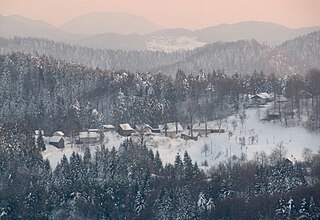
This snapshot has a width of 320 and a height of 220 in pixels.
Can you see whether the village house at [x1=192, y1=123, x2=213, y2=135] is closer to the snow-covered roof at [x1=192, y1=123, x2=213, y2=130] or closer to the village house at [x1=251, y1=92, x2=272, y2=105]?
the snow-covered roof at [x1=192, y1=123, x2=213, y2=130]

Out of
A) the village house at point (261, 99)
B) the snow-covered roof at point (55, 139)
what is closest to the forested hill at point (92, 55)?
the village house at point (261, 99)

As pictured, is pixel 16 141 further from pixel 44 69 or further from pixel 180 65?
pixel 180 65

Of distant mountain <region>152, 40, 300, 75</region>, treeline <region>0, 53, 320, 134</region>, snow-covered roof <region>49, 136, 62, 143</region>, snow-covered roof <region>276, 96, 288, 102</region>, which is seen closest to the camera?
snow-covered roof <region>49, 136, 62, 143</region>

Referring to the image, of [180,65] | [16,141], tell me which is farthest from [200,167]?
[180,65]

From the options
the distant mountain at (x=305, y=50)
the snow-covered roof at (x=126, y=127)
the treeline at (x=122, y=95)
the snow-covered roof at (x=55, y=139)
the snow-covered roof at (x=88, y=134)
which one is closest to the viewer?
the snow-covered roof at (x=55, y=139)

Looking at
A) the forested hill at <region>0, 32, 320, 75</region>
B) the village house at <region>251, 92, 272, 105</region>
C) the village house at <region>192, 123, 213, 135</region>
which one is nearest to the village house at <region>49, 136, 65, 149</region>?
the village house at <region>192, 123, 213, 135</region>

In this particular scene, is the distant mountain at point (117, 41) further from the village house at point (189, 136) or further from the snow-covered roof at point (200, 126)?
the village house at point (189, 136)
